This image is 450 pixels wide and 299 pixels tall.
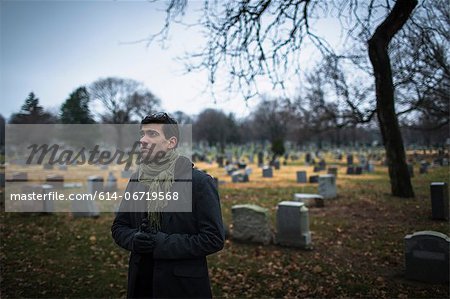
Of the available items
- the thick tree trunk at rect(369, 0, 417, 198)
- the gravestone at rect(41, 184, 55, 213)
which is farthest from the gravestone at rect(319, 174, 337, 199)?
the gravestone at rect(41, 184, 55, 213)

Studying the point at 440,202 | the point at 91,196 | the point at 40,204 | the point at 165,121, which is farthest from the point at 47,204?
the point at 440,202

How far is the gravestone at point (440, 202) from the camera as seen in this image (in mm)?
7770

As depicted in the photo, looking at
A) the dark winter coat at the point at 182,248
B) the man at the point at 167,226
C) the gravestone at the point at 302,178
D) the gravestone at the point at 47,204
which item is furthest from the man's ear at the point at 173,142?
the gravestone at the point at 302,178

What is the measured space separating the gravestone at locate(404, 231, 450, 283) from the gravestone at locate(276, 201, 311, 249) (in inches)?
80.7

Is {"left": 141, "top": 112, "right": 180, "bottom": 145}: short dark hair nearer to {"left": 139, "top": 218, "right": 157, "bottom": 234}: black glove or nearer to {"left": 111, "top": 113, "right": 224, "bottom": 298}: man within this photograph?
{"left": 111, "top": 113, "right": 224, "bottom": 298}: man

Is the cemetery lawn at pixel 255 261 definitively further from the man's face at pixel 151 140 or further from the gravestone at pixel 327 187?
the man's face at pixel 151 140

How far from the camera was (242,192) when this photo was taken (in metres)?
13.7

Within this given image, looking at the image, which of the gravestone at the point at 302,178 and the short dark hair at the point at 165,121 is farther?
the gravestone at the point at 302,178

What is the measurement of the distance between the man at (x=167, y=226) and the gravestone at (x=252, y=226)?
15.5 ft

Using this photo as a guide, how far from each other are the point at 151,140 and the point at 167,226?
66cm

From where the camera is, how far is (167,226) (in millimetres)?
2152

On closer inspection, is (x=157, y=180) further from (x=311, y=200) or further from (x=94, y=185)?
(x=94, y=185)

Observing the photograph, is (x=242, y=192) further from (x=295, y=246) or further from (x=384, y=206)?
(x=295, y=246)

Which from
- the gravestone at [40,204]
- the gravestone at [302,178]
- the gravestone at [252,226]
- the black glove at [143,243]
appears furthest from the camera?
the gravestone at [302,178]
